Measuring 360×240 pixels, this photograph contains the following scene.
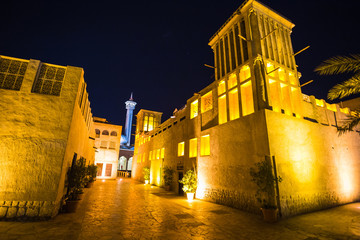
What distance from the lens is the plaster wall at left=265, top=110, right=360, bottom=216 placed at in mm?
8062

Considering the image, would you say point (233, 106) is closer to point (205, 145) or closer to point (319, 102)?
point (205, 145)

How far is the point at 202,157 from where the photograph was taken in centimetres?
1241

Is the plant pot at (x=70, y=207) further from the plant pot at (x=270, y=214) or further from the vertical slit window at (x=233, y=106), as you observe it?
the vertical slit window at (x=233, y=106)

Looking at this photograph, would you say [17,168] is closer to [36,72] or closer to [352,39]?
[36,72]

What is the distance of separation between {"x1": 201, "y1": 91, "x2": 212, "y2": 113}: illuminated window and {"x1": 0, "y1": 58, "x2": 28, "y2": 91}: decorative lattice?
36.0 feet

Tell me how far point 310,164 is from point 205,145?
653 centimetres

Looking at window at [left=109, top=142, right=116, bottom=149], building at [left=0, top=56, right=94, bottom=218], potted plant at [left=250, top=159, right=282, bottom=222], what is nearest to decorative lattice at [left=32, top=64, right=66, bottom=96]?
building at [left=0, top=56, right=94, bottom=218]

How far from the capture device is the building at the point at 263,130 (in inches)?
331

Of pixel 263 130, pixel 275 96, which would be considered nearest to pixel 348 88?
pixel 263 130

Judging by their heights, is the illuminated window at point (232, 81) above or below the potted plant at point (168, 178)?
above

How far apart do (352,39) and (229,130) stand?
1616 inches

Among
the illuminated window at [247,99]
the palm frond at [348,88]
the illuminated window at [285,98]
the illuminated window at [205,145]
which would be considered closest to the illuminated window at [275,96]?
the illuminated window at [285,98]

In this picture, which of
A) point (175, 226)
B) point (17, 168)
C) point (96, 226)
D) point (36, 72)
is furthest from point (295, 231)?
point (36, 72)

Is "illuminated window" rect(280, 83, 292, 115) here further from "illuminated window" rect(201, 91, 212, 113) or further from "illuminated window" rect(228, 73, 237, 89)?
"illuminated window" rect(201, 91, 212, 113)
